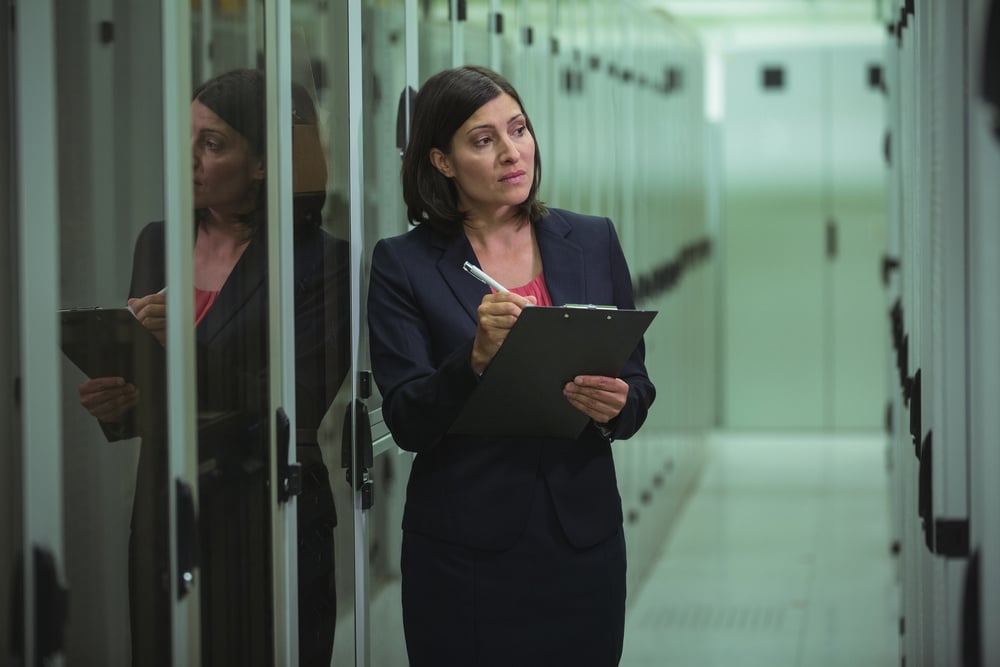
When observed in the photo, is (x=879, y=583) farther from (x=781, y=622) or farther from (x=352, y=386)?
(x=352, y=386)

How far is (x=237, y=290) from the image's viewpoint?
1.89 m

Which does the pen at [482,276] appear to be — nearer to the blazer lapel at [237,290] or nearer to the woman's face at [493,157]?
the woman's face at [493,157]

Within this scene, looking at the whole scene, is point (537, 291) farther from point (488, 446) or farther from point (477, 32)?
point (477, 32)

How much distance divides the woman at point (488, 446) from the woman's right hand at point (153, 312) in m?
0.46

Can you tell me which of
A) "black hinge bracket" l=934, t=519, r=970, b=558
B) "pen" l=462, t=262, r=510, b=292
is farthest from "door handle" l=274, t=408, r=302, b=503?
"black hinge bracket" l=934, t=519, r=970, b=558

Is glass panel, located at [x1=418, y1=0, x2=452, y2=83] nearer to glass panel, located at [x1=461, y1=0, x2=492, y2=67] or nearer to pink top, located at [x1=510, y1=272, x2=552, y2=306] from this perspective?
glass panel, located at [x1=461, y1=0, x2=492, y2=67]

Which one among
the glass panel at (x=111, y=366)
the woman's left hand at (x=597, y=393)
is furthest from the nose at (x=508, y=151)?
the glass panel at (x=111, y=366)

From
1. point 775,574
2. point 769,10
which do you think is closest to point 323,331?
point 775,574

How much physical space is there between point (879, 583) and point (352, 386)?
3.26 metres

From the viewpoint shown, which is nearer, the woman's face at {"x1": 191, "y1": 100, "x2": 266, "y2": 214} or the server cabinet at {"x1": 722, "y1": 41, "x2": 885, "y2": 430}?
the woman's face at {"x1": 191, "y1": 100, "x2": 266, "y2": 214}

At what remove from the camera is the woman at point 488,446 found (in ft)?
6.78

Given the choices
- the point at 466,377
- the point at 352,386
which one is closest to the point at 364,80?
the point at 352,386

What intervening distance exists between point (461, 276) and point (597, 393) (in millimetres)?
304

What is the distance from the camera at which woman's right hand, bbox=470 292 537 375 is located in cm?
190
